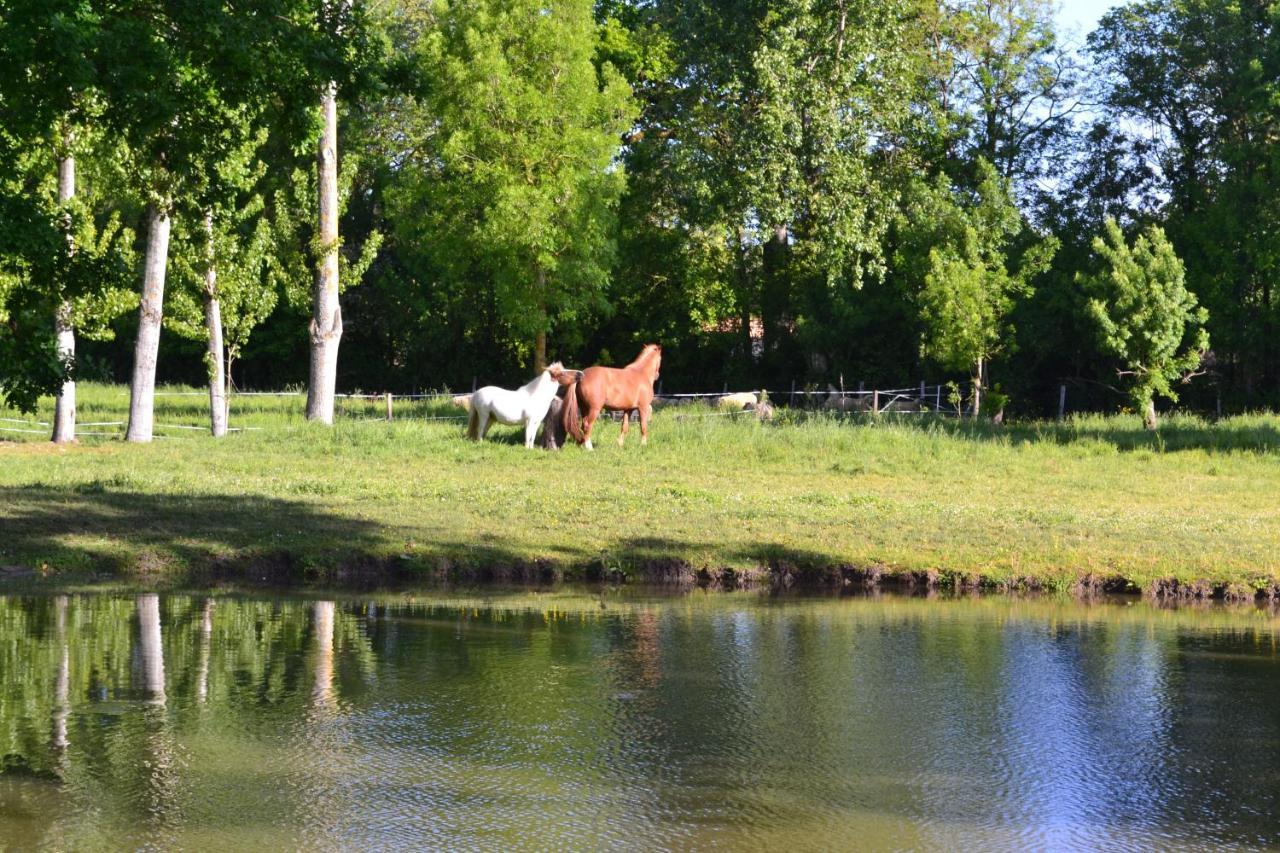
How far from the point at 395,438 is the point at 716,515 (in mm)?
10607

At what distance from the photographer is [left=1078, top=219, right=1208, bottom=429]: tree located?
40.0 meters

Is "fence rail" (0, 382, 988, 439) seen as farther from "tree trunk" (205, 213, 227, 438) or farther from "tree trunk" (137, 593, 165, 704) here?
"tree trunk" (137, 593, 165, 704)

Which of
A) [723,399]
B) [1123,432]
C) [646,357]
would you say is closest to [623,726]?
[646,357]

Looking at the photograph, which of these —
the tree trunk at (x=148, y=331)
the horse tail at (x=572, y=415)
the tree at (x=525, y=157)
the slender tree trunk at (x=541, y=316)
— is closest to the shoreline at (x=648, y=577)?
the horse tail at (x=572, y=415)

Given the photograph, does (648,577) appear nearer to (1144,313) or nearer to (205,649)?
(205,649)

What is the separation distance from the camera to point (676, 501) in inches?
884

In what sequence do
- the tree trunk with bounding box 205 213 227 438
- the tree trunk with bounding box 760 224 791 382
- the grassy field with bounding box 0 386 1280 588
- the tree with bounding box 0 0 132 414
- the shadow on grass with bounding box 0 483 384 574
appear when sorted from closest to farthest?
the tree with bounding box 0 0 132 414
the shadow on grass with bounding box 0 483 384 574
the grassy field with bounding box 0 386 1280 588
the tree trunk with bounding box 205 213 227 438
the tree trunk with bounding box 760 224 791 382

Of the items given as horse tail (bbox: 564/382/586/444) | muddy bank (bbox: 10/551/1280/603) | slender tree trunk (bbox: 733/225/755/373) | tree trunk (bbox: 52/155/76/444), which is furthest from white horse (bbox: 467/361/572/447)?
slender tree trunk (bbox: 733/225/755/373)

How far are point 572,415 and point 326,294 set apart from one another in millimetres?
8686

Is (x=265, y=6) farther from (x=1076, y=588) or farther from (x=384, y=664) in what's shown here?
(x=1076, y=588)

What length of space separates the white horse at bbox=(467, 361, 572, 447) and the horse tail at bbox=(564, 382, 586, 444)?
42cm

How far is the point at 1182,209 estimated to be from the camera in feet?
167

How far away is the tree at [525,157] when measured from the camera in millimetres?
49312

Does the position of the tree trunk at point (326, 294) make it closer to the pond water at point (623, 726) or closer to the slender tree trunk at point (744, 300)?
the pond water at point (623, 726)
